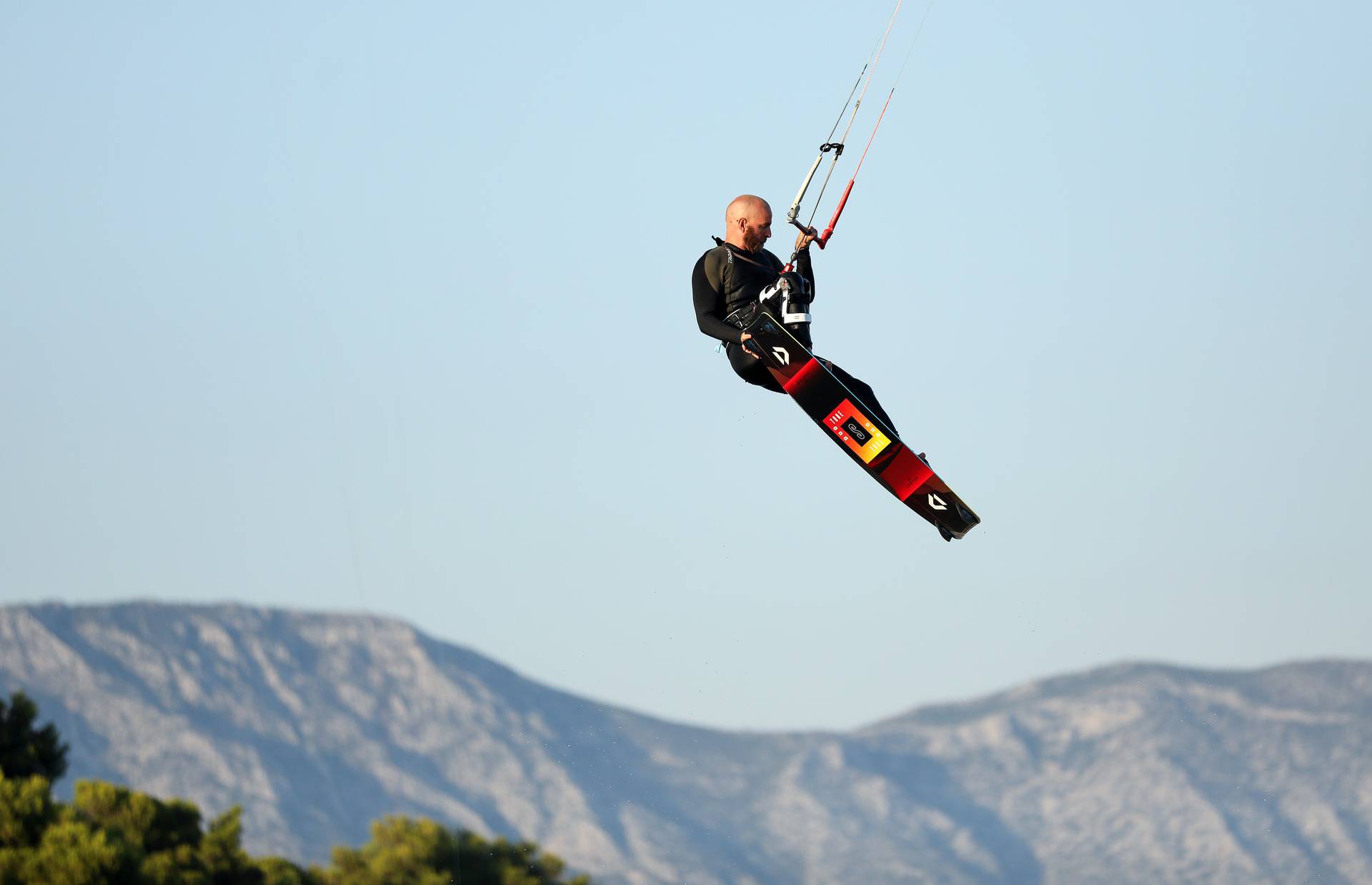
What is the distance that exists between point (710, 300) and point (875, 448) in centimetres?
255

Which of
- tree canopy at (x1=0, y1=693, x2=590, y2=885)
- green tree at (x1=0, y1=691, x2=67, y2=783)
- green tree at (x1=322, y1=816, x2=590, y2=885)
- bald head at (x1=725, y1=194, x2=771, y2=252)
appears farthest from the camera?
green tree at (x1=322, y1=816, x2=590, y2=885)

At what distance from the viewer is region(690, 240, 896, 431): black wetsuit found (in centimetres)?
2120

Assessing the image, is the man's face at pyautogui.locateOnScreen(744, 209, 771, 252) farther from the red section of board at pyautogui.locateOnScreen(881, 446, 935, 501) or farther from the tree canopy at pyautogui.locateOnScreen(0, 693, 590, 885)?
the tree canopy at pyautogui.locateOnScreen(0, 693, 590, 885)

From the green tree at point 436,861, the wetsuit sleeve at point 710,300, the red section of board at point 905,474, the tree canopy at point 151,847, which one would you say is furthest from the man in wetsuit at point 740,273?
the green tree at point 436,861

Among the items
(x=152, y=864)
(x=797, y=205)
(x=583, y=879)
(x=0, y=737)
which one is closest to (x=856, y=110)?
(x=797, y=205)

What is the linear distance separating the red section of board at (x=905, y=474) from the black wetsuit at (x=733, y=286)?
4.51ft

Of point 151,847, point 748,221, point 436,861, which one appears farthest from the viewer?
point 436,861

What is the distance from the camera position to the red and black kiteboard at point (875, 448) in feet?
71.6

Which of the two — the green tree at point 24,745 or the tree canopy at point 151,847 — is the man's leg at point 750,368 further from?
the green tree at point 24,745

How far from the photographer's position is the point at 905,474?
72.5ft

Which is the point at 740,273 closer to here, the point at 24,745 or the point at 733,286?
the point at 733,286

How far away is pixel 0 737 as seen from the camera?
244 feet

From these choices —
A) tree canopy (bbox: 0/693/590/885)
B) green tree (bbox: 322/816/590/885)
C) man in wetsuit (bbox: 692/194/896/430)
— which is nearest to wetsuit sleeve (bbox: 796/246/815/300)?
man in wetsuit (bbox: 692/194/896/430)

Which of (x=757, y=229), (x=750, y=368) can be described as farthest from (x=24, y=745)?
(x=757, y=229)
